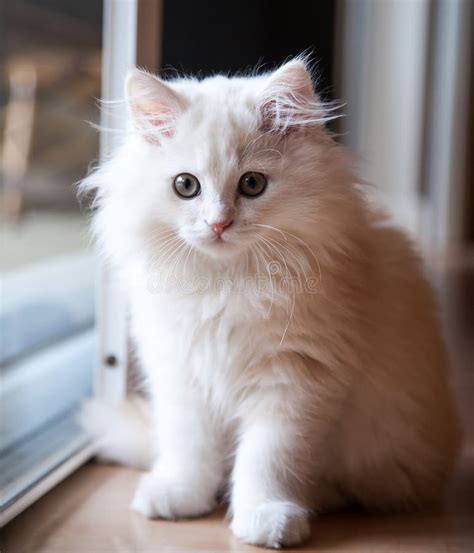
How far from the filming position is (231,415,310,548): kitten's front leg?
121 centimetres

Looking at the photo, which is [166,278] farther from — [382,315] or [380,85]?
[380,85]

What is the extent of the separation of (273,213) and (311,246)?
0.32 feet

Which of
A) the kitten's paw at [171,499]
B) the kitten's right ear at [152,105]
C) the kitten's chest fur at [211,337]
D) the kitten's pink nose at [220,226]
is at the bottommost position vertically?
the kitten's paw at [171,499]

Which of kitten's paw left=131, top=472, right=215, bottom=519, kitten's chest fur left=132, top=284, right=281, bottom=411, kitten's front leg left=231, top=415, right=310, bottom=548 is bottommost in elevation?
kitten's paw left=131, top=472, right=215, bottom=519

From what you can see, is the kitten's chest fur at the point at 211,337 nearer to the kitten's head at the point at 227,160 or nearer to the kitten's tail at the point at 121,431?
the kitten's head at the point at 227,160

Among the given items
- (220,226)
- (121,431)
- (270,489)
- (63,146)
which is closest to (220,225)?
(220,226)

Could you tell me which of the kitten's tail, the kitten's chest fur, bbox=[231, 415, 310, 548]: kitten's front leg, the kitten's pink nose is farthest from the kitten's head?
the kitten's tail

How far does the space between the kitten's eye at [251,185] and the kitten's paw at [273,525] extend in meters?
0.50

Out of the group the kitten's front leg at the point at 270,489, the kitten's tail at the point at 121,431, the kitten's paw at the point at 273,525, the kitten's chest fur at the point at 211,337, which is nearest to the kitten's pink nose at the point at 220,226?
the kitten's chest fur at the point at 211,337

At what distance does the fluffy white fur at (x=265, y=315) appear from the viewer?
3.93 ft

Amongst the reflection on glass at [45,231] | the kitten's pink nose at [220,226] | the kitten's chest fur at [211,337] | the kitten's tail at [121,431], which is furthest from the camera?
the reflection on glass at [45,231]

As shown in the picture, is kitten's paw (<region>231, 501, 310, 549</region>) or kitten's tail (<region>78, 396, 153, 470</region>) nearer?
kitten's paw (<region>231, 501, 310, 549</region>)

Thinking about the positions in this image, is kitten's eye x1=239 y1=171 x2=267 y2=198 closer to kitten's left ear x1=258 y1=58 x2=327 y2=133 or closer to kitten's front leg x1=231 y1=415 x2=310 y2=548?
kitten's left ear x1=258 y1=58 x2=327 y2=133

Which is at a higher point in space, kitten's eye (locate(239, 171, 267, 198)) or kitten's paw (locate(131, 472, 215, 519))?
kitten's eye (locate(239, 171, 267, 198))
